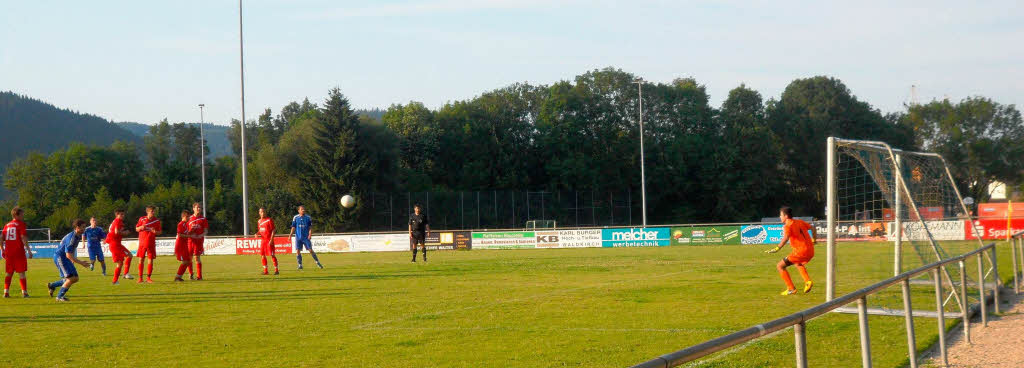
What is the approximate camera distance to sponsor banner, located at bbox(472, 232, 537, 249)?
1639 inches

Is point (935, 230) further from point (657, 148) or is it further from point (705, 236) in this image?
point (657, 148)

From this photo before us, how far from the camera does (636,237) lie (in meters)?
40.7

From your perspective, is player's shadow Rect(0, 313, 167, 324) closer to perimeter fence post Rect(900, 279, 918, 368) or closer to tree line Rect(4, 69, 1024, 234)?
perimeter fence post Rect(900, 279, 918, 368)

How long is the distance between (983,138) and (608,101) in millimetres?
33805

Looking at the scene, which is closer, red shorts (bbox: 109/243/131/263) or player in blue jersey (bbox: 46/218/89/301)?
player in blue jersey (bbox: 46/218/89/301)

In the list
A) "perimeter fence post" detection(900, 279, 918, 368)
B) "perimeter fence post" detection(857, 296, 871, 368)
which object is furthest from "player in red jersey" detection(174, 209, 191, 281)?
"perimeter fence post" detection(857, 296, 871, 368)

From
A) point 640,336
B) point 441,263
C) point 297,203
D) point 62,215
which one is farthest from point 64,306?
point 62,215

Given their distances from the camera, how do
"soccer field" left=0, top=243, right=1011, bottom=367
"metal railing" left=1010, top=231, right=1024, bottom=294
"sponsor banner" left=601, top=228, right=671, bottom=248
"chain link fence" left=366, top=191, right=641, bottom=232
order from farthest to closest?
"chain link fence" left=366, top=191, right=641, bottom=232 → "sponsor banner" left=601, top=228, right=671, bottom=248 → "metal railing" left=1010, top=231, right=1024, bottom=294 → "soccer field" left=0, top=243, right=1011, bottom=367

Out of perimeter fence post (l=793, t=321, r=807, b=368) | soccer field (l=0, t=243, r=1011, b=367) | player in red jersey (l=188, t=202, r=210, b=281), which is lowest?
soccer field (l=0, t=243, r=1011, b=367)

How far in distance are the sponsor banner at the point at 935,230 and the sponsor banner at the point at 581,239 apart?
22.6 meters

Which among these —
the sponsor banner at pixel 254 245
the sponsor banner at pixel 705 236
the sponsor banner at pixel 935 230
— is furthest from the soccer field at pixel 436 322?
the sponsor banner at pixel 254 245

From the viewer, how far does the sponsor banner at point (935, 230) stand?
1411 cm

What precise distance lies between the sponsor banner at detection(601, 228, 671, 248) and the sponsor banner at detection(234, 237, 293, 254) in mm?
15332

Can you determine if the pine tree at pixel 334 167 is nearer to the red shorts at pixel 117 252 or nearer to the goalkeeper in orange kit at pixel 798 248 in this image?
the red shorts at pixel 117 252
